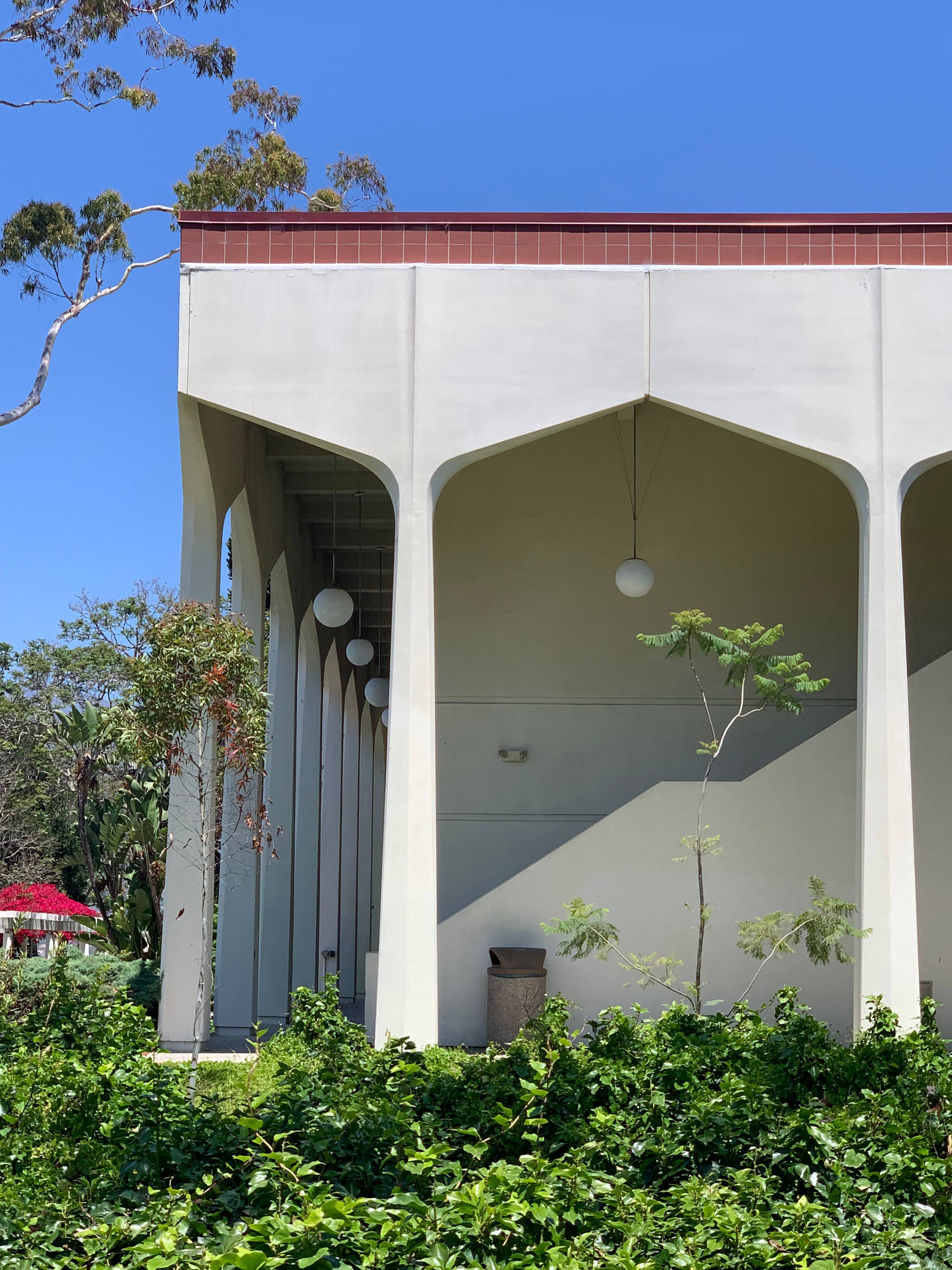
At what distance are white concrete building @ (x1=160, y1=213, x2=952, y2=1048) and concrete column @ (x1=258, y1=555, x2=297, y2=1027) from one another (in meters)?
0.04

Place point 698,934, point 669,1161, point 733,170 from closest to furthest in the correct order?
point 669,1161 → point 698,934 → point 733,170

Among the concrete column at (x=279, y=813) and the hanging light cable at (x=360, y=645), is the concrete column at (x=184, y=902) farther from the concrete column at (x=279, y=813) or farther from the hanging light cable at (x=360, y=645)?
the hanging light cable at (x=360, y=645)

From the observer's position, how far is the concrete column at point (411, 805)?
8789 mm

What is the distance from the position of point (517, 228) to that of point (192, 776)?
186 inches

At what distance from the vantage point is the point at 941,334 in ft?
30.8

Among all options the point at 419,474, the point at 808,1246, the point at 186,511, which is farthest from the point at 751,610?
the point at 808,1246

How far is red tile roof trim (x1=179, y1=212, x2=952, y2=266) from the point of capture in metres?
9.63

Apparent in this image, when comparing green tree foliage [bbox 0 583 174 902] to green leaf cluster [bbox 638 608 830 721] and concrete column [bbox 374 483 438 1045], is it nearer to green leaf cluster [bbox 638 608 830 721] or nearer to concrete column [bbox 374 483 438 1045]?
concrete column [bbox 374 483 438 1045]

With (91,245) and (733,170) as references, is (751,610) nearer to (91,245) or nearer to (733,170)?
(91,245)

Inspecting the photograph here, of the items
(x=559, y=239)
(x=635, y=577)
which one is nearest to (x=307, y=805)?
(x=635, y=577)

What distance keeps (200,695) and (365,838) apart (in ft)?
60.7

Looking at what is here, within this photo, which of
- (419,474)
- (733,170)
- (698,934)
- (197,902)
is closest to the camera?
(419,474)

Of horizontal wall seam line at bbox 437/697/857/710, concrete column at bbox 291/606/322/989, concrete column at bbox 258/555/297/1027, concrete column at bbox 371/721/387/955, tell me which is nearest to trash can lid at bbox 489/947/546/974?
horizontal wall seam line at bbox 437/697/857/710

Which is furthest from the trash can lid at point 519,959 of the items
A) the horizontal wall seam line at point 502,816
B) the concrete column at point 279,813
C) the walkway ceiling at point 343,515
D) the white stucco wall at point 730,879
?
the concrete column at point 279,813
